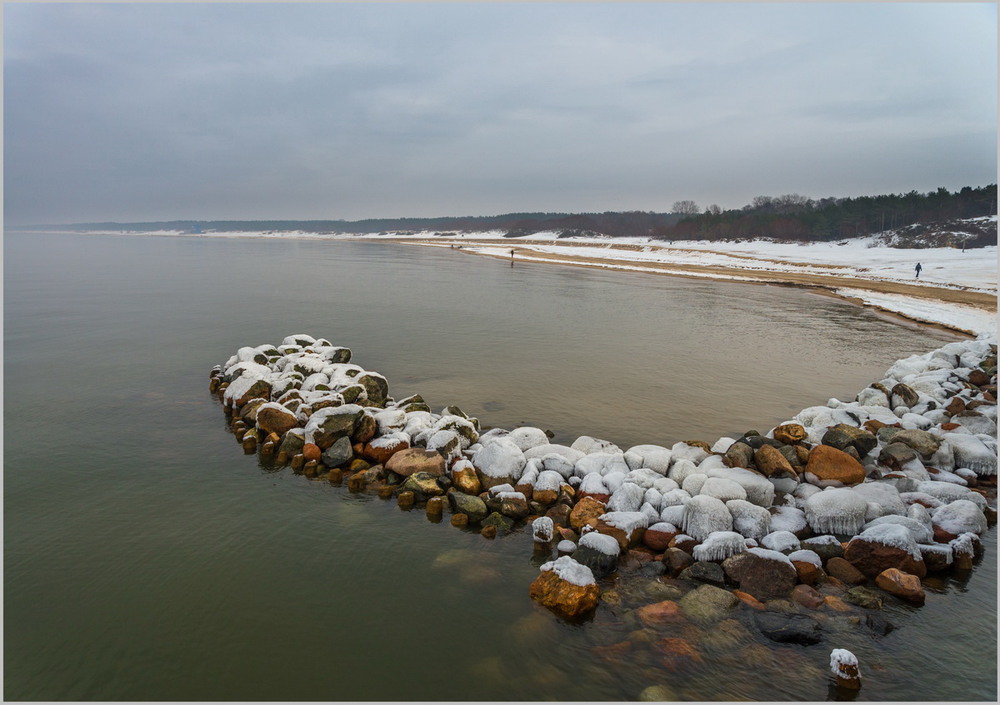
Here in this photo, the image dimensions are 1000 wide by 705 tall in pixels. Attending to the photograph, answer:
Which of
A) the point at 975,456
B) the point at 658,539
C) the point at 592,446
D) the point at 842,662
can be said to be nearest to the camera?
the point at 842,662

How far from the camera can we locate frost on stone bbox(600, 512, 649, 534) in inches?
352

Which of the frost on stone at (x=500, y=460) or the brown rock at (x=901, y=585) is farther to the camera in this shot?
the frost on stone at (x=500, y=460)

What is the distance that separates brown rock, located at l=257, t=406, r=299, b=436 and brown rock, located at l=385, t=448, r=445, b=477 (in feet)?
10.4

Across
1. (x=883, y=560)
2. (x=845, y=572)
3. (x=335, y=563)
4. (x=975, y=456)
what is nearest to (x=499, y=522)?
(x=335, y=563)

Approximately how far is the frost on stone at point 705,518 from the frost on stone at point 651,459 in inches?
60.2

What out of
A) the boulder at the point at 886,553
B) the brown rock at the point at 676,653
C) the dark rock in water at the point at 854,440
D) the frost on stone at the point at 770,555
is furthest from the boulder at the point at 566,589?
the dark rock in water at the point at 854,440

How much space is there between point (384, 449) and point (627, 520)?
5316 millimetres

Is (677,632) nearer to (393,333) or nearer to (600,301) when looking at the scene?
(393,333)

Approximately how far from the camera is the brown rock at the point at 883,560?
8.23 metres

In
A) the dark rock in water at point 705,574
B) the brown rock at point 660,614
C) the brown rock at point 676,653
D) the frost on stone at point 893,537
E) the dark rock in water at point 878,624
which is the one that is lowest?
the brown rock at point 676,653

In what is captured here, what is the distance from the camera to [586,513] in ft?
30.8

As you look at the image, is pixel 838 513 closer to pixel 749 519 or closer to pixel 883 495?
pixel 883 495

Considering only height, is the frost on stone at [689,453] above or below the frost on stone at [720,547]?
above

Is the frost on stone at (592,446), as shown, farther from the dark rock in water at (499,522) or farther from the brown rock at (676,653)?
the brown rock at (676,653)
